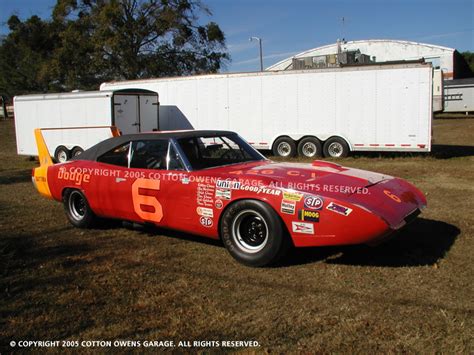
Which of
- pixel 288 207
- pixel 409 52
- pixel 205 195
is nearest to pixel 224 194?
pixel 205 195

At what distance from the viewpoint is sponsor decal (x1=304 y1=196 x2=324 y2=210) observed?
4109 millimetres

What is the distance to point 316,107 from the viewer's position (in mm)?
14383

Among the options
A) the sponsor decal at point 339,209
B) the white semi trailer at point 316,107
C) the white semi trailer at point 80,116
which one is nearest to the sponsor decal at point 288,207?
the sponsor decal at point 339,209

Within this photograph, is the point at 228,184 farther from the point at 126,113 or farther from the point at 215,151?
the point at 126,113

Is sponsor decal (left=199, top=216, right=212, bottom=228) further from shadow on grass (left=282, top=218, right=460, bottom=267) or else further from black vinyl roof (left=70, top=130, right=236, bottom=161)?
black vinyl roof (left=70, top=130, right=236, bottom=161)

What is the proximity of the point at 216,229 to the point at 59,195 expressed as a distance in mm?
2817

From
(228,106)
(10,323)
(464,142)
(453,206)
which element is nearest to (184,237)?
(10,323)

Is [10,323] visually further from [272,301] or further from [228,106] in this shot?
[228,106]

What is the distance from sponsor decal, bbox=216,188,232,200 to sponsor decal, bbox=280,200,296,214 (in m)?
0.59

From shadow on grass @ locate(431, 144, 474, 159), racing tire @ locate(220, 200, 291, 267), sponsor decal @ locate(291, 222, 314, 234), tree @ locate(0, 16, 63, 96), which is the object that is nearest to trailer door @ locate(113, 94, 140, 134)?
shadow on grass @ locate(431, 144, 474, 159)

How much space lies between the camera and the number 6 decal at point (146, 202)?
520 cm

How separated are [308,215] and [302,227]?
0.42ft

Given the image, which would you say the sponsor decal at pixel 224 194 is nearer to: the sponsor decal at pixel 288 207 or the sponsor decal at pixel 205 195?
the sponsor decal at pixel 205 195

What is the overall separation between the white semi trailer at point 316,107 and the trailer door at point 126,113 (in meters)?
1.50
